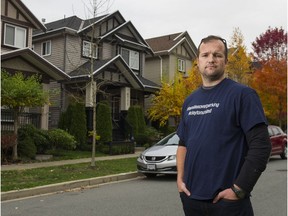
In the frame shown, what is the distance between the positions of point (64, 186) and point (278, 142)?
11.9 m

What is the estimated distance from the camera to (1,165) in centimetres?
1341

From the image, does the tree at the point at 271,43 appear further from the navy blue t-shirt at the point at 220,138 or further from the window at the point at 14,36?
the navy blue t-shirt at the point at 220,138

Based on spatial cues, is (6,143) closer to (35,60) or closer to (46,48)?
(35,60)

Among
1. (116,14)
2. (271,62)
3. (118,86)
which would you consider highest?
(116,14)

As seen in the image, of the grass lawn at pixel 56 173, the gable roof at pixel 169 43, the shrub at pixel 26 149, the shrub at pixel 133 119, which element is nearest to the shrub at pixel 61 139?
the shrub at pixel 26 149

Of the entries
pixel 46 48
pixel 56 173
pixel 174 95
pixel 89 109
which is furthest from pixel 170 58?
pixel 56 173

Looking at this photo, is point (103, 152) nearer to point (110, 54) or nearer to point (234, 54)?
point (110, 54)

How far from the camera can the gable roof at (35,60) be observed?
727 inches

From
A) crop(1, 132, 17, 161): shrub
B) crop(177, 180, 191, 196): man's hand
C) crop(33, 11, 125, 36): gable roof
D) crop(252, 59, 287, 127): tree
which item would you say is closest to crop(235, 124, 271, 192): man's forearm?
crop(177, 180, 191, 196): man's hand

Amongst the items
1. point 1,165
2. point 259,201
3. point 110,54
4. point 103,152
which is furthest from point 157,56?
point 259,201

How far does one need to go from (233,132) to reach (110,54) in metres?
25.7

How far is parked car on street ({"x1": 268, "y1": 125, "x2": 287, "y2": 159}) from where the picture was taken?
17812mm

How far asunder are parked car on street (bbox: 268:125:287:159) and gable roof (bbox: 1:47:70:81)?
1065 centimetres

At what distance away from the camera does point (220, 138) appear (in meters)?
2.81
